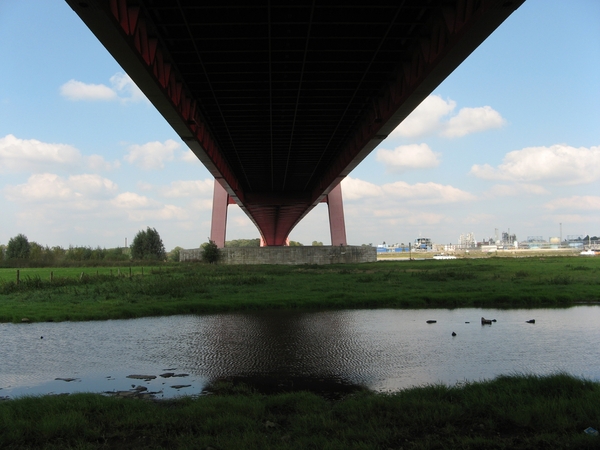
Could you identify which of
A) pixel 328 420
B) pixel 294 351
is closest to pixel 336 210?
pixel 294 351

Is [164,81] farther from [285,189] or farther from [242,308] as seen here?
[285,189]

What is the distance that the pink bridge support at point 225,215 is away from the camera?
63.2 meters

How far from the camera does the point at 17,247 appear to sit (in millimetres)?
86750

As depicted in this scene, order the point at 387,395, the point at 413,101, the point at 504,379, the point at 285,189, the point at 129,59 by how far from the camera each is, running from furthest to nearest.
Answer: the point at 285,189 → the point at 413,101 → the point at 129,59 → the point at 504,379 → the point at 387,395

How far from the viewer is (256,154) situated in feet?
113

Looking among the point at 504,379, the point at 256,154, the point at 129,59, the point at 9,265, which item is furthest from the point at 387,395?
the point at 9,265

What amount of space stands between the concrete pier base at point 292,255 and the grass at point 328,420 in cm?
5204

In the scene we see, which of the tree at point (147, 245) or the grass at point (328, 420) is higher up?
the tree at point (147, 245)

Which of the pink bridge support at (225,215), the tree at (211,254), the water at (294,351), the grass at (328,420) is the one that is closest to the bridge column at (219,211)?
the pink bridge support at (225,215)

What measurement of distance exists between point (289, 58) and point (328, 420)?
1340 cm

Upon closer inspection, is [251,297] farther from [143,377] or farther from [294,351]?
[143,377]

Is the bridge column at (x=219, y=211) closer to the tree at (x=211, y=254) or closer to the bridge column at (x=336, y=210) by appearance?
the tree at (x=211, y=254)

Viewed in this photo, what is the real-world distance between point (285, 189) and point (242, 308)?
128 ft

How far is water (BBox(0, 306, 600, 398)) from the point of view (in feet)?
27.6
